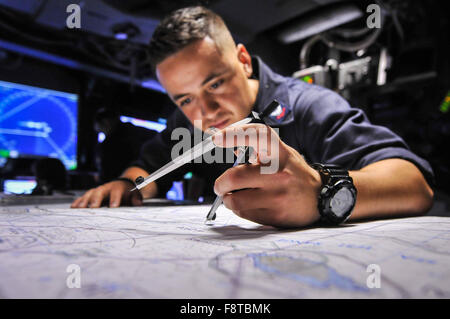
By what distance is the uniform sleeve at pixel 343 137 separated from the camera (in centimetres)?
51

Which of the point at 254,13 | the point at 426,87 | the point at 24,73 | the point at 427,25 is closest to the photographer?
the point at 426,87

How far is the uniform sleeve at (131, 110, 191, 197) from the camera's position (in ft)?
3.17

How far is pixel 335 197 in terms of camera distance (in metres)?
0.34

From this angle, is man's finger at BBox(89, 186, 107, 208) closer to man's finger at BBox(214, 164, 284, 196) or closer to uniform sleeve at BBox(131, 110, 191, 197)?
uniform sleeve at BBox(131, 110, 191, 197)

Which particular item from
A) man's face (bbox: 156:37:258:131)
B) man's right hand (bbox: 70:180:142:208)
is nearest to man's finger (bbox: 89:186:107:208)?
man's right hand (bbox: 70:180:142:208)

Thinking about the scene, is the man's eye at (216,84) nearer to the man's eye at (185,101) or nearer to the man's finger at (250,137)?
the man's eye at (185,101)

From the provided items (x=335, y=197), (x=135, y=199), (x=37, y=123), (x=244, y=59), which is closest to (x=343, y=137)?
(x=335, y=197)

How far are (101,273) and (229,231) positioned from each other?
0.17m

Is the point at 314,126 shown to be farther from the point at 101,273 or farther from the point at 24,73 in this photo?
the point at 24,73

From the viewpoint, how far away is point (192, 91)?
0.65 m

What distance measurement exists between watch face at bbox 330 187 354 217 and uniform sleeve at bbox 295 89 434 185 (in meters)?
0.19

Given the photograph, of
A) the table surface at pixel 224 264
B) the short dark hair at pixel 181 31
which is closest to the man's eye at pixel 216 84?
the short dark hair at pixel 181 31

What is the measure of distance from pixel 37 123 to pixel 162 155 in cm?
116
